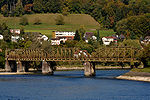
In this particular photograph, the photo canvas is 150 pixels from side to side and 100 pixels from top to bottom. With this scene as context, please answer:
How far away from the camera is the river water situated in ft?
349

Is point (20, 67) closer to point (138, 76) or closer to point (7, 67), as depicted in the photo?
point (7, 67)

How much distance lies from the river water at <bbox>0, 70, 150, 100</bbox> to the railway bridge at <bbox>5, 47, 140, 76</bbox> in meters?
15.5

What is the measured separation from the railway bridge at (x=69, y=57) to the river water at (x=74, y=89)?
15488 mm

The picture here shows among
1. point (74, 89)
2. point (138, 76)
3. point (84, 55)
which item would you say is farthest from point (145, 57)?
→ point (74, 89)

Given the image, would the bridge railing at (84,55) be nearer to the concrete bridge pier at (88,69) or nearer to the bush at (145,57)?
the concrete bridge pier at (88,69)

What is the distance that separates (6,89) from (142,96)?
3304 centimetres

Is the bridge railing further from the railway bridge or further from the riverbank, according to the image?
the riverbank

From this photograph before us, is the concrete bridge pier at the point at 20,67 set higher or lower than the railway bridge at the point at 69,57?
lower

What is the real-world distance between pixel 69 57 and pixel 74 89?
146 ft

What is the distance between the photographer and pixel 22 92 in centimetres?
11538

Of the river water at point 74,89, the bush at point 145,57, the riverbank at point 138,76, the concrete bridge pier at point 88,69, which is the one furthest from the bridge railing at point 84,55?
the river water at point 74,89

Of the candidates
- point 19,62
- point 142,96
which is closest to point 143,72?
point 142,96

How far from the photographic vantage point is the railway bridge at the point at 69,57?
158m

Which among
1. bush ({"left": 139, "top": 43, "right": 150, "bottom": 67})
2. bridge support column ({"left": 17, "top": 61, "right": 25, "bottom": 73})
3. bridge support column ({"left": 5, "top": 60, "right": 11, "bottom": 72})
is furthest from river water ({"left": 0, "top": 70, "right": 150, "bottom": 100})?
bridge support column ({"left": 5, "top": 60, "right": 11, "bottom": 72})
